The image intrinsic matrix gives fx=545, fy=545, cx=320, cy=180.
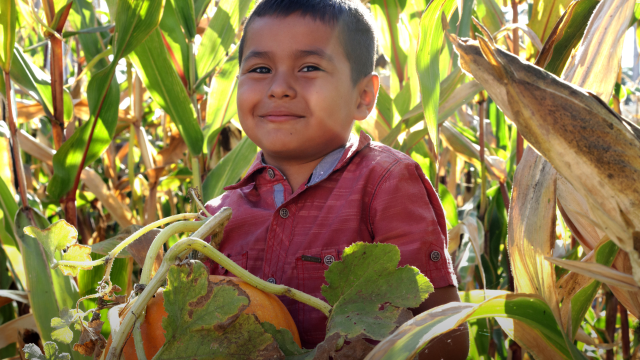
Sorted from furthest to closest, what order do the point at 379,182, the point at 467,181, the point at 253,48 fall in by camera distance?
the point at 467,181, the point at 253,48, the point at 379,182

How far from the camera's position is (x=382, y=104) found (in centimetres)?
153

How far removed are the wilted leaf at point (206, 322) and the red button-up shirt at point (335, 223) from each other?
1.12 ft

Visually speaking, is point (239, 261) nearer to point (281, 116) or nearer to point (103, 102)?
point (281, 116)

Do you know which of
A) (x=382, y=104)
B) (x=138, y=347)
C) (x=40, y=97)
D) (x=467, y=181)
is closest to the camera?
(x=138, y=347)

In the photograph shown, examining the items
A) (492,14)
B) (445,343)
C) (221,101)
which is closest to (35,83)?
(221,101)

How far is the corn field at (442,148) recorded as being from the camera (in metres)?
0.48

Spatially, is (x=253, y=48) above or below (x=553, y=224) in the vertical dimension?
above

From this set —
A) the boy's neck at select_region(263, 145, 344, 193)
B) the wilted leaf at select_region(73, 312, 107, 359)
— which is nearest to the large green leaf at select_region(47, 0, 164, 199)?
the boy's neck at select_region(263, 145, 344, 193)

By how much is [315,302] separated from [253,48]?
0.59 m

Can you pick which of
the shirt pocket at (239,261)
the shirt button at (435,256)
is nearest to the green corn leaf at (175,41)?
the shirt pocket at (239,261)

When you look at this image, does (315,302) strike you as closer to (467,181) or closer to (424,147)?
(424,147)

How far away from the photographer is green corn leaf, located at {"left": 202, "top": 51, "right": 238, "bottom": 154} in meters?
1.41

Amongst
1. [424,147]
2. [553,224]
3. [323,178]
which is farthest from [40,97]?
[553,224]

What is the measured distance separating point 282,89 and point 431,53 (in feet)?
0.84
